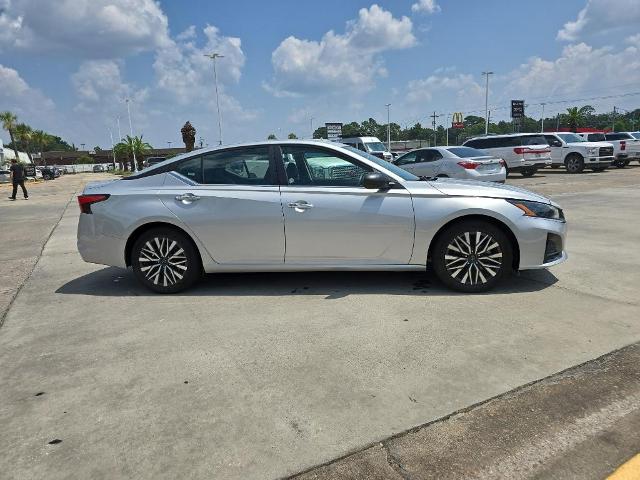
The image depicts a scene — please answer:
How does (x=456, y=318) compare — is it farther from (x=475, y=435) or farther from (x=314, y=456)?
(x=314, y=456)

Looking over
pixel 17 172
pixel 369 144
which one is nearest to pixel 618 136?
pixel 369 144

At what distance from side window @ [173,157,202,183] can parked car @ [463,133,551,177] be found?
675 inches

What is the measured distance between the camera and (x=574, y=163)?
21062 millimetres

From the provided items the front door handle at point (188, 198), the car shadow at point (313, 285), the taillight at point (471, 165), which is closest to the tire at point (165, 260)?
the car shadow at point (313, 285)

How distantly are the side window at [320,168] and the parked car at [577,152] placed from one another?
1929 centimetres

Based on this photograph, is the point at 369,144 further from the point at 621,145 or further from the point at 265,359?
the point at 265,359

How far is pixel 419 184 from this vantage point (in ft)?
15.2

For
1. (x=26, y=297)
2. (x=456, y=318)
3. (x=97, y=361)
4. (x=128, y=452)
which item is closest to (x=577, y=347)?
(x=456, y=318)

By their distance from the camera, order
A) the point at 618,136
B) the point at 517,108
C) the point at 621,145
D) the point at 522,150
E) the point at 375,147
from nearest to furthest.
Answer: the point at 522,150, the point at 621,145, the point at 618,136, the point at 375,147, the point at 517,108

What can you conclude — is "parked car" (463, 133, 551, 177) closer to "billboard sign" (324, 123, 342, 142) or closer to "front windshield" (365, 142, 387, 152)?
"front windshield" (365, 142, 387, 152)

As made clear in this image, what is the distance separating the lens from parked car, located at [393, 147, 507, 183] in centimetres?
1346

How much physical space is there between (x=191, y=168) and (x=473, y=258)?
2958mm

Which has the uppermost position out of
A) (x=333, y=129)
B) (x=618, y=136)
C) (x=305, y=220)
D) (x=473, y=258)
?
(x=333, y=129)

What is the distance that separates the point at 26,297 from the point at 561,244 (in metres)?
5.54
